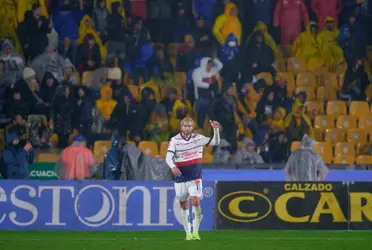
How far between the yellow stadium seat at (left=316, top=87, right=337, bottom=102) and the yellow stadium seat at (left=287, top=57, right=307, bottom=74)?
0.94 metres

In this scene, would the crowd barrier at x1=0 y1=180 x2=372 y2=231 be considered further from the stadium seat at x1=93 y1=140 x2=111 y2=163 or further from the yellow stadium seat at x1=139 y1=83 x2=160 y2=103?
the yellow stadium seat at x1=139 y1=83 x2=160 y2=103

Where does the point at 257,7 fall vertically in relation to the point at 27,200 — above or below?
above

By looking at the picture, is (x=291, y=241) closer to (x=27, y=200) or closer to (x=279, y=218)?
(x=279, y=218)

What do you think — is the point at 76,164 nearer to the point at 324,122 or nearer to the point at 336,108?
the point at 324,122

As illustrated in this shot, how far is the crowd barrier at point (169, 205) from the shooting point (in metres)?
18.8

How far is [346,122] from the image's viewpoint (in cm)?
2548

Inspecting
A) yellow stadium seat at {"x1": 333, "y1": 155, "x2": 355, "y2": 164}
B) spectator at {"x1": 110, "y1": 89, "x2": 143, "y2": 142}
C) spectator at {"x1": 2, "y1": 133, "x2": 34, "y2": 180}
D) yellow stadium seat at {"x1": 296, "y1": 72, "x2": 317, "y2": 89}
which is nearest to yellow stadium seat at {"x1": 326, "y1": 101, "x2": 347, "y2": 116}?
yellow stadium seat at {"x1": 296, "y1": 72, "x2": 317, "y2": 89}

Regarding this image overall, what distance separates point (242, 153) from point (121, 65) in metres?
4.71

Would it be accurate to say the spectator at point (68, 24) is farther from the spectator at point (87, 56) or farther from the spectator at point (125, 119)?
the spectator at point (125, 119)

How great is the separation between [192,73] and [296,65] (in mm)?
3004

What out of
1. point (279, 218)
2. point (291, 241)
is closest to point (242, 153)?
point (279, 218)

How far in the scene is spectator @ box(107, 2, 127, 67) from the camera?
26.4 m

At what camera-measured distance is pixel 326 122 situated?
2544 cm

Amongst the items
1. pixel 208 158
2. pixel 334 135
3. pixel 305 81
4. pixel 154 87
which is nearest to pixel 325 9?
pixel 305 81
